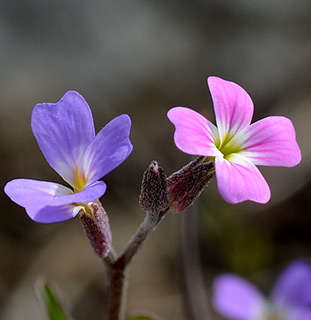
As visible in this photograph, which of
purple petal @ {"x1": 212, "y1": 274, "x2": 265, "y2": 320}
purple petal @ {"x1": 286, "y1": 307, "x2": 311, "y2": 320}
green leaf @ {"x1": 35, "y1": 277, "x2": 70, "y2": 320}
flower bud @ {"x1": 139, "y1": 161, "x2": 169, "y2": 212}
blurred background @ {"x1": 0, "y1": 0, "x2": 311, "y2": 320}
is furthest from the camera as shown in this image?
blurred background @ {"x1": 0, "y1": 0, "x2": 311, "y2": 320}

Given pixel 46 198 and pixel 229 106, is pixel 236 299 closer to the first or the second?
pixel 229 106

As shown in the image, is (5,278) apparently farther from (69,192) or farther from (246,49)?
(246,49)

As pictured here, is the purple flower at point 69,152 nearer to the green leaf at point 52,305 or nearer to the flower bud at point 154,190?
the flower bud at point 154,190

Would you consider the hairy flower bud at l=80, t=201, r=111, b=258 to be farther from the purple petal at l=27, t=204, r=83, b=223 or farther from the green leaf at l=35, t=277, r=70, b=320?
the green leaf at l=35, t=277, r=70, b=320

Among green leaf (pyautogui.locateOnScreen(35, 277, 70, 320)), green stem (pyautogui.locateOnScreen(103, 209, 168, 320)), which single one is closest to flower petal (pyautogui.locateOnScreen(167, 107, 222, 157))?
green stem (pyautogui.locateOnScreen(103, 209, 168, 320))

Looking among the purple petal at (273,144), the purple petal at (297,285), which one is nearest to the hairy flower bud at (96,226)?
the purple petal at (273,144)

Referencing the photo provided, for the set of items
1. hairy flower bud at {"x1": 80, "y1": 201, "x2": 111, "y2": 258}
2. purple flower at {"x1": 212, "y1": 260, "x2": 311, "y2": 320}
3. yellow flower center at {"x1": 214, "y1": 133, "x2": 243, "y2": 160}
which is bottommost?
purple flower at {"x1": 212, "y1": 260, "x2": 311, "y2": 320}
